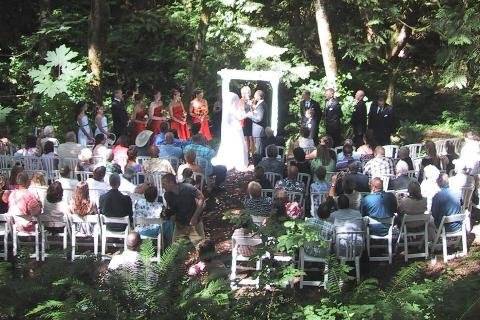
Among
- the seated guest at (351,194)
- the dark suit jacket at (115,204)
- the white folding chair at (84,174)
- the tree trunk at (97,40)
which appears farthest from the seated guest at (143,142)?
the tree trunk at (97,40)

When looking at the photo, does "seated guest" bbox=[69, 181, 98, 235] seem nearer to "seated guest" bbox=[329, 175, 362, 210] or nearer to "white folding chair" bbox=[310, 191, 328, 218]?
"white folding chair" bbox=[310, 191, 328, 218]

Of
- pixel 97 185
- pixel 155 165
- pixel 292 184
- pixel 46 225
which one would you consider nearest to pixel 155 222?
pixel 97 185

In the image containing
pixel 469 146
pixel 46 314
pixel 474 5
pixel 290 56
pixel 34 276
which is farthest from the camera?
pixel 290 56

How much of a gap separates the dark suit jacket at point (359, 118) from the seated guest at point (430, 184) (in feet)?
14.7

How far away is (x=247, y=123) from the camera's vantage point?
598 inches

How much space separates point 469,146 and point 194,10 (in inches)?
440

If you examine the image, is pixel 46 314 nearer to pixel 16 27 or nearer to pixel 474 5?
pixel 474 5

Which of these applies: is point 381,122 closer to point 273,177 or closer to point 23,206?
point 273,177

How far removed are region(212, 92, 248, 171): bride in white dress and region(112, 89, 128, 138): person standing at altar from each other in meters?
2.34

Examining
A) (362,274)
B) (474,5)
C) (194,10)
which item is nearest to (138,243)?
(362,274)

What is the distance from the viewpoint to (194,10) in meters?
21.0

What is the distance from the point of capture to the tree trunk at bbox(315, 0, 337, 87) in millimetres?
17344

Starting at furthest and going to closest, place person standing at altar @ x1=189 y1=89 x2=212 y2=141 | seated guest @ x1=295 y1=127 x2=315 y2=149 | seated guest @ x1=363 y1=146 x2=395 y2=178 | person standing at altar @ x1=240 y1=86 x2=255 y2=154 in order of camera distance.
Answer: person standing at altar @ x1=189 y1=89 x2=212 y2=141
person standing at altar @ x1=240 y1=86 x2=255 y2=154
seated guest @ x1=295 y1=127 x2=315 y2=149
seated guest @ x1=363 y1=146 x2=395 y2=178

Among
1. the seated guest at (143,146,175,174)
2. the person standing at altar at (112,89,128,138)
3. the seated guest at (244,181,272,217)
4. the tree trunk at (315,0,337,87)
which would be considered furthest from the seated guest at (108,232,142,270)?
the tree trunk at (315,0,337,87)
